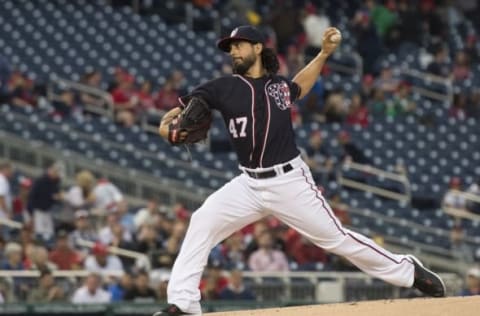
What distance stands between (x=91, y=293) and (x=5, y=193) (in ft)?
6.80

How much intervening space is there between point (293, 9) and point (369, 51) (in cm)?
116

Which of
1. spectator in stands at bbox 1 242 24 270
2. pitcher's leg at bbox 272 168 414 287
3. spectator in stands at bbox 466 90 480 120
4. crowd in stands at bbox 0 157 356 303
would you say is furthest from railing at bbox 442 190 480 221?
pitcher's leg at bbox 272 168 414 287

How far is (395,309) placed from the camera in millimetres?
8664

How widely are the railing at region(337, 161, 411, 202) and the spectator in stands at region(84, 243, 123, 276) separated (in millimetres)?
4442

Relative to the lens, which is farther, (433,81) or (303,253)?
(433,81)

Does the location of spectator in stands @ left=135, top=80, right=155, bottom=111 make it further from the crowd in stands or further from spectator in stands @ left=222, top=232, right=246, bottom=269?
spectator in stands @ left=222, top=232, right=246, bottom=269

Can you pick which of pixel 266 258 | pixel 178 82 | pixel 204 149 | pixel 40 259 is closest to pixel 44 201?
pixel 40 259

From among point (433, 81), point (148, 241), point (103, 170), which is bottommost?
point (148, 241)

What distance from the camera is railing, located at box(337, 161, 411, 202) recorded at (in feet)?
59.2

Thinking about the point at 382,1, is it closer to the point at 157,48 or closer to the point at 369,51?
the point at 369,51

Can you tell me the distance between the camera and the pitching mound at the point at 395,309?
8.62 m

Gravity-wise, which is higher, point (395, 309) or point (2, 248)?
point (2, 248)

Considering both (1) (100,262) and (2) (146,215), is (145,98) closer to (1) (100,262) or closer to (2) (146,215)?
(2) (146,215)

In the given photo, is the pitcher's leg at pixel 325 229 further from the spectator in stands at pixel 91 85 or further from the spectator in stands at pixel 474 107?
the spectator in stands at pixel 474 107
